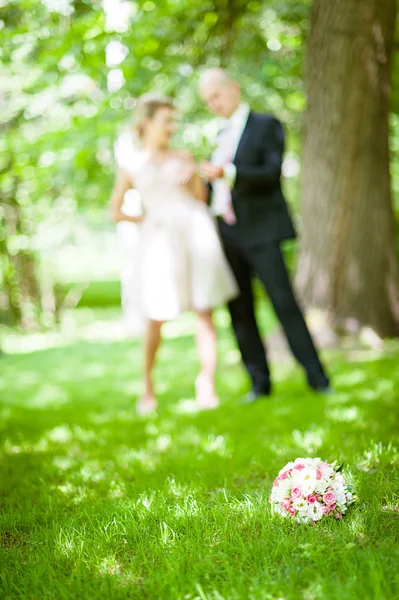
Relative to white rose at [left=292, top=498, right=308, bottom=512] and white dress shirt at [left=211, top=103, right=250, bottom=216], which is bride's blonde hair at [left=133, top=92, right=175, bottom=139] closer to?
white dress shirt at [left=211, top=103, right=250, bottom=216]

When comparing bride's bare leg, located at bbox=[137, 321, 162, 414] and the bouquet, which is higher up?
the bouquet

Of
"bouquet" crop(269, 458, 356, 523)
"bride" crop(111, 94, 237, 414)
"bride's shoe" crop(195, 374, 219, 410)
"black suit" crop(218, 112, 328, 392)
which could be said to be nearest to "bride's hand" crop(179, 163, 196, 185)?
"bride" crop(111, 94, 237, 414)

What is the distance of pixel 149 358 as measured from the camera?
16.5ft

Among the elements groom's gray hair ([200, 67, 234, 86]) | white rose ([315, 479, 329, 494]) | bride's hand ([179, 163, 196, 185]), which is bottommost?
white rose ([315, 479, 329, 494])

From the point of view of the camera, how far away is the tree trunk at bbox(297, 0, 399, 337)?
550 cm

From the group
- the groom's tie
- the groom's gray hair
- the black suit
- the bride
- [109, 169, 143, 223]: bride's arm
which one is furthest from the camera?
[109, 169, 143, 223]: bride's arm

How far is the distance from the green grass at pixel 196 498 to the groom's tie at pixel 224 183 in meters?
1.41

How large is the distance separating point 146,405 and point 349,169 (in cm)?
292

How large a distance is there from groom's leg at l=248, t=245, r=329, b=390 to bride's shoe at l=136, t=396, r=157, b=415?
45.8 inches

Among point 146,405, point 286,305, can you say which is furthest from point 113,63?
point 146,405

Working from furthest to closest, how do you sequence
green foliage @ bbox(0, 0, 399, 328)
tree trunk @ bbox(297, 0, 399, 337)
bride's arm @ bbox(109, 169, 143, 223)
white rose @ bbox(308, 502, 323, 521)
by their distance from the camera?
green foliage @ bbox(0, 0, 399, 328), tree trunk @ bbox(297, 0, 399, 337), bride's arm @ bbox(109, 169, 143, 223), white rose @ bbox(308, 502, 323, 521)

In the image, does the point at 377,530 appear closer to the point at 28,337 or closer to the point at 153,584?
the point at 153,584

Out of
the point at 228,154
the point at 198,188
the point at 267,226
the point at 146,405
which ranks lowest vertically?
the point at 146,405

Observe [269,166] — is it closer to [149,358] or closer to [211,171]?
[211,171]
